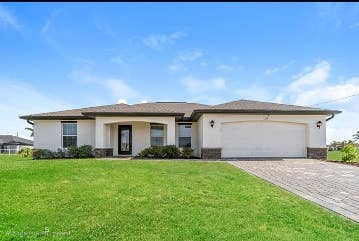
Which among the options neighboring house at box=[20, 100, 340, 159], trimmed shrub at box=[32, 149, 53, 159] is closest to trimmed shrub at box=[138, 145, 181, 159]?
neighboring house at box=[20, 100, 340, 159]

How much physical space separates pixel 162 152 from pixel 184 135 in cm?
289

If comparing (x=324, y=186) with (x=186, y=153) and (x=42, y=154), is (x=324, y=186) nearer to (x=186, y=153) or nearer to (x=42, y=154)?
(x=186, y=153)

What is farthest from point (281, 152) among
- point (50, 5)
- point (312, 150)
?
point (50, 5)

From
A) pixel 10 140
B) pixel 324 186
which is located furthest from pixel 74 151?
pixel 10 140

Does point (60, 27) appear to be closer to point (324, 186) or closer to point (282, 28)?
point (282, 28)

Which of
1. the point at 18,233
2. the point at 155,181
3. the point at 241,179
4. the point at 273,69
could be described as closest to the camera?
the point at 18,233

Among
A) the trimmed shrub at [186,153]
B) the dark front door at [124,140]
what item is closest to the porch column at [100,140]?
the dark front door at [124,140]

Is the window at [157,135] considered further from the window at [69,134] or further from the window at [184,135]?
the window at [69,134]

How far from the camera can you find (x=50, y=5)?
321 inches

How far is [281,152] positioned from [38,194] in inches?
636

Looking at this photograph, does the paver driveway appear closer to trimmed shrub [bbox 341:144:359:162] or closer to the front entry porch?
trimmed shrub [bbox 341:144:359:162]

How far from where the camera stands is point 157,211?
7207mm

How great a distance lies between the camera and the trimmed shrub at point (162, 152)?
70.6 feet

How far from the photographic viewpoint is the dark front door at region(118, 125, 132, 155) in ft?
78.6
